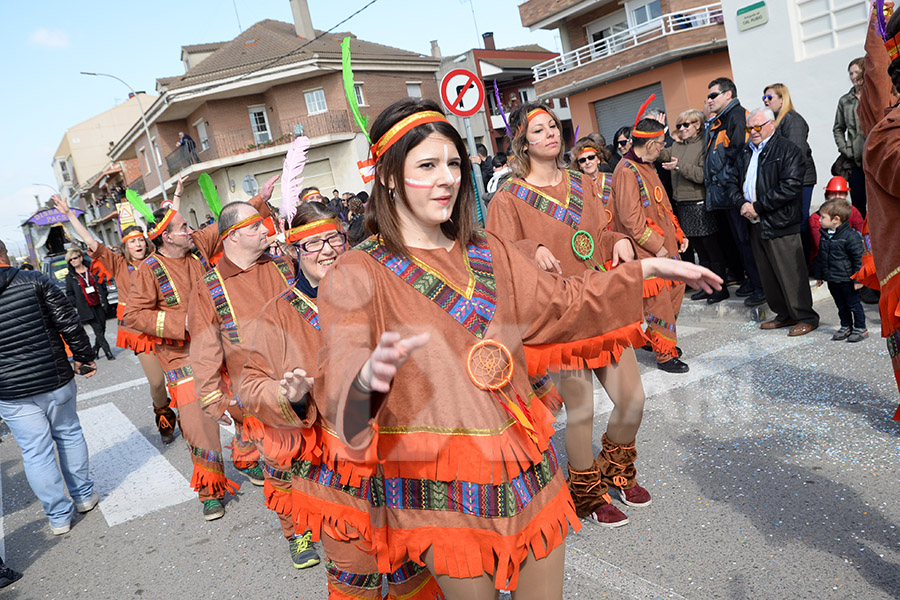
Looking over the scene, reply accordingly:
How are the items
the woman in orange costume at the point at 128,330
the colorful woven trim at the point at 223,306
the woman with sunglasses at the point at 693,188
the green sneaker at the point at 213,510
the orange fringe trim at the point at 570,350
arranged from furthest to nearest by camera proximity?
the woman with sunglasses at the point at 693,188 → the woman in orange costume at the point at 128,330 → the green sneaker at the point at 213,510 → the colorful woven trim at the point at 223,306 → the orange fringe trim at the point at 570,350

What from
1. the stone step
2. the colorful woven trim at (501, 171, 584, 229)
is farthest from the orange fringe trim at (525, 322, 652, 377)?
the stone step

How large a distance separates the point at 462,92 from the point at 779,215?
10.6ft

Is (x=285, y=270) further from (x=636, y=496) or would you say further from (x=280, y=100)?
(x=280, y=100)

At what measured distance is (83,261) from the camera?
14297mm

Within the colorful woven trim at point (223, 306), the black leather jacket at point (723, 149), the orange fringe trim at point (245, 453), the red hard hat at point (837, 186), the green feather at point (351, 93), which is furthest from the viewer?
the black leather jacket at point (723, 149)

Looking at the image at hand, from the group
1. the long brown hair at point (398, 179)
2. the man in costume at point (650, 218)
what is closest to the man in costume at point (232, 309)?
the long brown hair at point (398, 179)

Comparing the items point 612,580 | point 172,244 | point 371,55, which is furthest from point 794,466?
point 371,55

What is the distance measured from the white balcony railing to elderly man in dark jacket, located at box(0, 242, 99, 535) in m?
20.3

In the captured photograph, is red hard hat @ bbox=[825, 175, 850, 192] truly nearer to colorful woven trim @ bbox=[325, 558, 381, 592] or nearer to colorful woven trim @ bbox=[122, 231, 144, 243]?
colorful woven trim @ bbox=[325, 558, 381, 592]

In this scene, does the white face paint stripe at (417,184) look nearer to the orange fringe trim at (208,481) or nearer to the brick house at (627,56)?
the orange fringe trim at (208,481)

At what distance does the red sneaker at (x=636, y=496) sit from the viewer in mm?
3828

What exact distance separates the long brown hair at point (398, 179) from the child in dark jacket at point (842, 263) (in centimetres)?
467

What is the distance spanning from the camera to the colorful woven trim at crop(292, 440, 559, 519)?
1965 millimetres

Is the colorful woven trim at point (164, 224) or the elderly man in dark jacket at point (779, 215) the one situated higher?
the colorful woven trim at point (164, 224)
